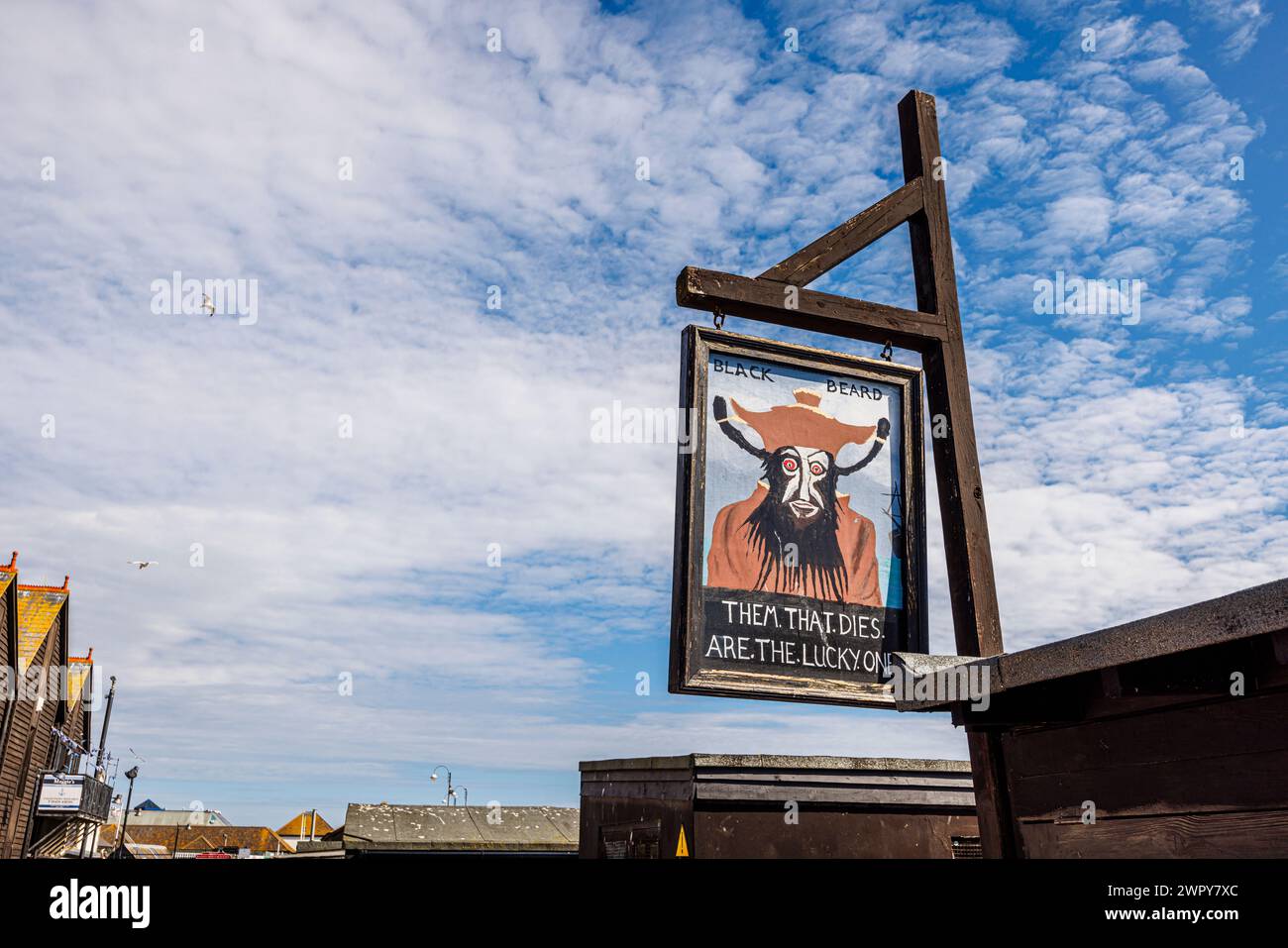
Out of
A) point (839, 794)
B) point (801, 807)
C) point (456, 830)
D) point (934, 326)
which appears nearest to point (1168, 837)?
point (934, 326)

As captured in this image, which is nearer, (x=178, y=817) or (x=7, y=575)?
(x=7, y=575)

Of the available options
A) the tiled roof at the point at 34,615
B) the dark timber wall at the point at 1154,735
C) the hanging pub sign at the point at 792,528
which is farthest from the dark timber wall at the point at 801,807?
the tiled roof at the point at 34,615

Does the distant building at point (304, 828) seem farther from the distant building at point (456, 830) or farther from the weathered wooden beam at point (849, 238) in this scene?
the weathered wooden beam at point (849, 238)

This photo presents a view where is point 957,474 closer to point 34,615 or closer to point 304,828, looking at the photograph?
point 34,615

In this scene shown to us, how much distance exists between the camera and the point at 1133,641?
3496 millimetres

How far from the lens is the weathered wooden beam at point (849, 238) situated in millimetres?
4785

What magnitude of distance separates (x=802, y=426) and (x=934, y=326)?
1.10 m

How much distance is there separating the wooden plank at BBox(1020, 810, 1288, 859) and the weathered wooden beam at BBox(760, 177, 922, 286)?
2.84 meters

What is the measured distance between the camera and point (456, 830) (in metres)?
22.6

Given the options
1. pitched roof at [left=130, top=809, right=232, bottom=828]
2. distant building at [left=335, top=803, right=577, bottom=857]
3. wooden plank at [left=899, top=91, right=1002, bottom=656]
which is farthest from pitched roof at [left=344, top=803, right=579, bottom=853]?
pitched roof at [left=130, top=809, right=232, bottom=828]

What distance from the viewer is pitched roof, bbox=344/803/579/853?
21156mm
